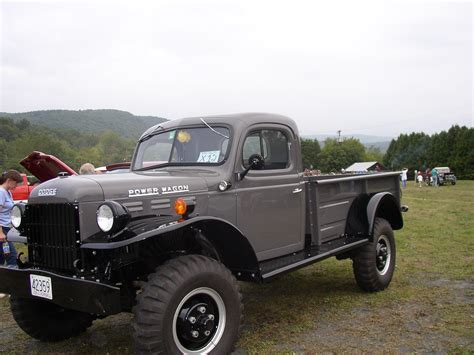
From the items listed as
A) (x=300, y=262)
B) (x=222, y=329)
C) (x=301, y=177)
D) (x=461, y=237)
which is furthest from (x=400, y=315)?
(x=461, y=237)

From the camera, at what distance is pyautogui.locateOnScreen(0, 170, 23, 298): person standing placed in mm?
5397

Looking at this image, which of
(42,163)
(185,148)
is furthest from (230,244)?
(42,163)

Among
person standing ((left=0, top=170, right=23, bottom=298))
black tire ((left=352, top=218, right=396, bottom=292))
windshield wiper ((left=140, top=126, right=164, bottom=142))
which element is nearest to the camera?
windshield wiper ((left=140, top=126, right=164, bottom=142))

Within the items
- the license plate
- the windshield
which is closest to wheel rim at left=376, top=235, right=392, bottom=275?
the windshield

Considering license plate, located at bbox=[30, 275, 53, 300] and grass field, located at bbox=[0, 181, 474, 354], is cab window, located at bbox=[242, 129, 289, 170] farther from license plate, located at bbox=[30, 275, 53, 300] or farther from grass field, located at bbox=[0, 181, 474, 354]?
license plate, located at bbox=[30, 275, 53, 300]

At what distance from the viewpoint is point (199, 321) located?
319 cm

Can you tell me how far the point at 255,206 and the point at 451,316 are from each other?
2.39 m

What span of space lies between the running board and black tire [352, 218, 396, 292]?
19 centimetres

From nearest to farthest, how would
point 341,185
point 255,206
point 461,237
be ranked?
1. point 255,206
2. point 341,185
3. point 461,237

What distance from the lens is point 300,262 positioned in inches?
164

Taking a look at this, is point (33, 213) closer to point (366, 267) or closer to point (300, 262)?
point (300, 262)

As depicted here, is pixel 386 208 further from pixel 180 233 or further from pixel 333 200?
pixel 180 233

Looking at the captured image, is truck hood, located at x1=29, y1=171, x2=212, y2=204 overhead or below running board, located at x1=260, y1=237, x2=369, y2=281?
overhead

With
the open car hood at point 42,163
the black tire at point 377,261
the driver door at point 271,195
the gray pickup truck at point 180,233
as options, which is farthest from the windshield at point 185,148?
the open car hood at point 42,163
